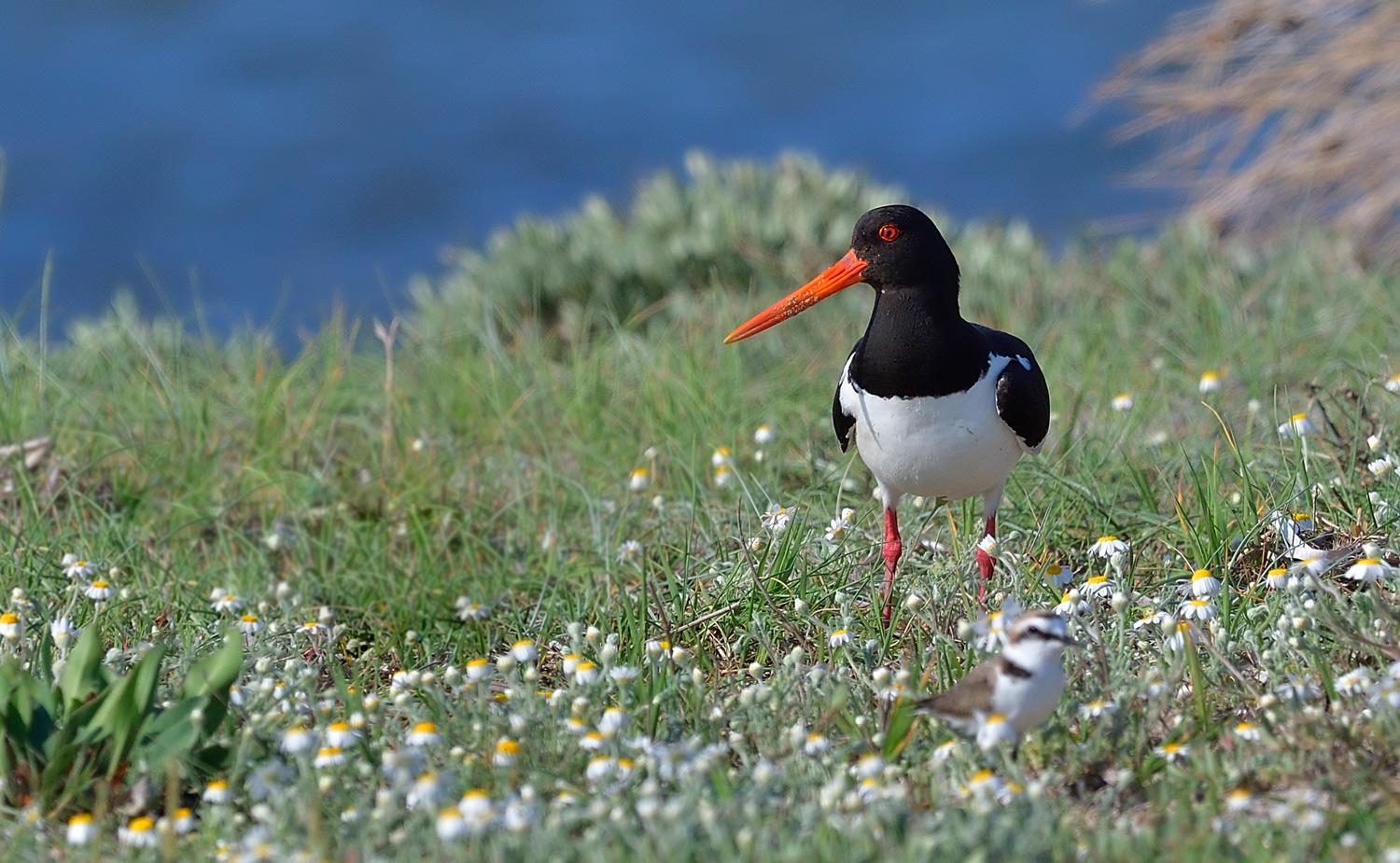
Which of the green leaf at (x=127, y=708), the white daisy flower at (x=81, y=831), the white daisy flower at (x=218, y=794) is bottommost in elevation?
the white daisy flower at (x=218, y=794)

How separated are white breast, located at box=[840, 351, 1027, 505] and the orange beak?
360 mm

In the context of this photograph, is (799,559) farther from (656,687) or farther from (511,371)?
(511,371)

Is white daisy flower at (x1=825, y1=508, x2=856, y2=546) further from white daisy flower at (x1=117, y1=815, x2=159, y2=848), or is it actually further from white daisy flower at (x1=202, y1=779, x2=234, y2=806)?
white daisy flower at (x1=117, y1=815, x2=159, y2=848)

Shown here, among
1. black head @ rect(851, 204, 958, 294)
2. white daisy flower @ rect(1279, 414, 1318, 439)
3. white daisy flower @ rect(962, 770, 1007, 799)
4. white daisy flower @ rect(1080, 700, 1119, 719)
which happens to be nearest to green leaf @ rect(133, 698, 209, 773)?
white daisy flower @ rect(962, 770, 1007, 799)

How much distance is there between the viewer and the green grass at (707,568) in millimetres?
3033

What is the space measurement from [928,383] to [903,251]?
42cm

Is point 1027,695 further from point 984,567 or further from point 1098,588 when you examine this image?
point 984,567

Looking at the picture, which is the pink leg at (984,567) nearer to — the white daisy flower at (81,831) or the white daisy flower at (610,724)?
the white daisy flower at (610,724)

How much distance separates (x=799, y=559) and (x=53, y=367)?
15.6 feet

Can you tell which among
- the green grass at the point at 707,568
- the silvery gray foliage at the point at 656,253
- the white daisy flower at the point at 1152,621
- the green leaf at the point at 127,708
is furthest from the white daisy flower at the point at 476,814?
the silvery gray foliage at the point at 656,253

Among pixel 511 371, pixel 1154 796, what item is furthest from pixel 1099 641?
pixel 511 371

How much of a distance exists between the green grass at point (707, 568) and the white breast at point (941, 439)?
0.30 meters

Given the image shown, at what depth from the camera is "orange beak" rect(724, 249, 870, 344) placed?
4.52 metres

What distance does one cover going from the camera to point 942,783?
10.3 feet
